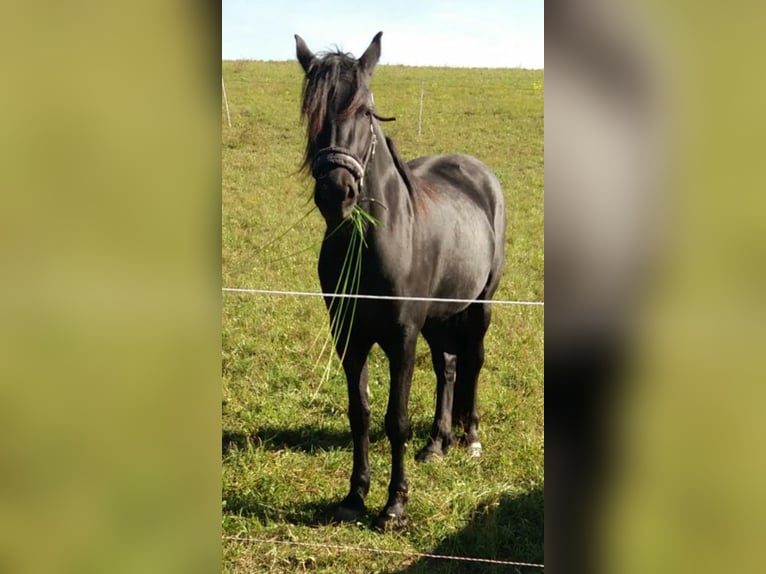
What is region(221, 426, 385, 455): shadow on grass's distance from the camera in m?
3.31

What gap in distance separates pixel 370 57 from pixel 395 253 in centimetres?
79

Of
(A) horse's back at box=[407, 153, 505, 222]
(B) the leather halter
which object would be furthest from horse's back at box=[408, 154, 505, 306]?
(B) the leather halter

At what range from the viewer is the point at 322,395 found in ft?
12.0

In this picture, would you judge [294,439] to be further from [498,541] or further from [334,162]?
[334,162]

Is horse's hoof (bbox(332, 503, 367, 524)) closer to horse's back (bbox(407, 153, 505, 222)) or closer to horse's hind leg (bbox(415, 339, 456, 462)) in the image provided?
horse's hind leg (bbox(415, 339, 456, 462))

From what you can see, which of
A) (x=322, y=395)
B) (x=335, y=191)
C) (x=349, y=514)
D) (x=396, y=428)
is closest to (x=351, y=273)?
(x=335, y=191)

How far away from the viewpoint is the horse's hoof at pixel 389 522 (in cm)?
278

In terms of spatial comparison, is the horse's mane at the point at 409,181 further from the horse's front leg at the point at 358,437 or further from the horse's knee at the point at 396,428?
the horse's knee at the point at 396,428

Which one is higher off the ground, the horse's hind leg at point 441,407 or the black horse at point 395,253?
the black horse at point 395,253

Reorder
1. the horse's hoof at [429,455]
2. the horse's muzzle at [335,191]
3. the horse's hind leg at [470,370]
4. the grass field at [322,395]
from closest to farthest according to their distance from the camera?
the horse's muzzle at [335,191] → the grass field at [322,395] → the horse's hoof at [429,455] → the horse's hind leg at [470,370]

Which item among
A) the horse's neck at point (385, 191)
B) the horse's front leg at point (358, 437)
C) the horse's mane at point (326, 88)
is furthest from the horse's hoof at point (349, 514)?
the horse's mane at point (326, 88)

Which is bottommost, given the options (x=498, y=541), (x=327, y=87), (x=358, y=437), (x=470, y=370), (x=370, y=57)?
(x=498, y=541)
